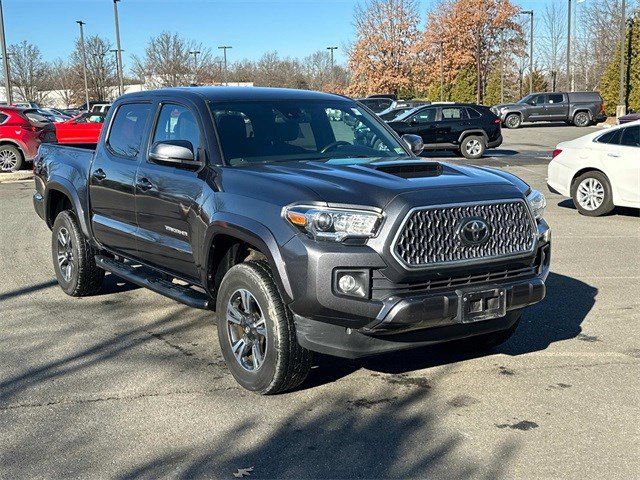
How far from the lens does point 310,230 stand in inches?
172

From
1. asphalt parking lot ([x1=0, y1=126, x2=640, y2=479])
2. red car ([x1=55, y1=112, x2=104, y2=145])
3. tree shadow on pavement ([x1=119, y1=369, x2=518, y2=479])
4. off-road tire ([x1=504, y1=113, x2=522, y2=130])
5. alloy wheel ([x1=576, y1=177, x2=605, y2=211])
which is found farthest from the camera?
off-road tire ([x1=504, y1=113, x2=522, y2=130])

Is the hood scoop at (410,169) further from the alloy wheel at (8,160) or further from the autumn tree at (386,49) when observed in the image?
the autumn tree at (386,49)

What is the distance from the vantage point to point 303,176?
4801mm

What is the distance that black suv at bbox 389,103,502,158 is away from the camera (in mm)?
24016

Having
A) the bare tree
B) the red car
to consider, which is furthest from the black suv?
the bare tree

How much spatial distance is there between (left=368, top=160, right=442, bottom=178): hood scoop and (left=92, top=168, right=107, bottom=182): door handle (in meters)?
2.58

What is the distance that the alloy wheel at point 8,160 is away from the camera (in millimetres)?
19984

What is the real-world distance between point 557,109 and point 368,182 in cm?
4127

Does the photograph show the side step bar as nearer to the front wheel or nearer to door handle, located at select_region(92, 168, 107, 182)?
door handle, located at select_region(92, 168, 107, 182)

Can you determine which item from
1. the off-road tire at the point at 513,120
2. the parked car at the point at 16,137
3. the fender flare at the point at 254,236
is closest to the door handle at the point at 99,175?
the fender flare at the point at 254,236

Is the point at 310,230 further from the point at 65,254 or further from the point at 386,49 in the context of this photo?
the point at 386,49

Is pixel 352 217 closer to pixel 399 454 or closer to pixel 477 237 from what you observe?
pixel 477 237

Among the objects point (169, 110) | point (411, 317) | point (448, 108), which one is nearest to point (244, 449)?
point (411, 317)

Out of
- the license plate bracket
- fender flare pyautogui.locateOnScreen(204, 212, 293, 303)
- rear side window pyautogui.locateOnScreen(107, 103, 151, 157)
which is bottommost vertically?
the license plate bracket
